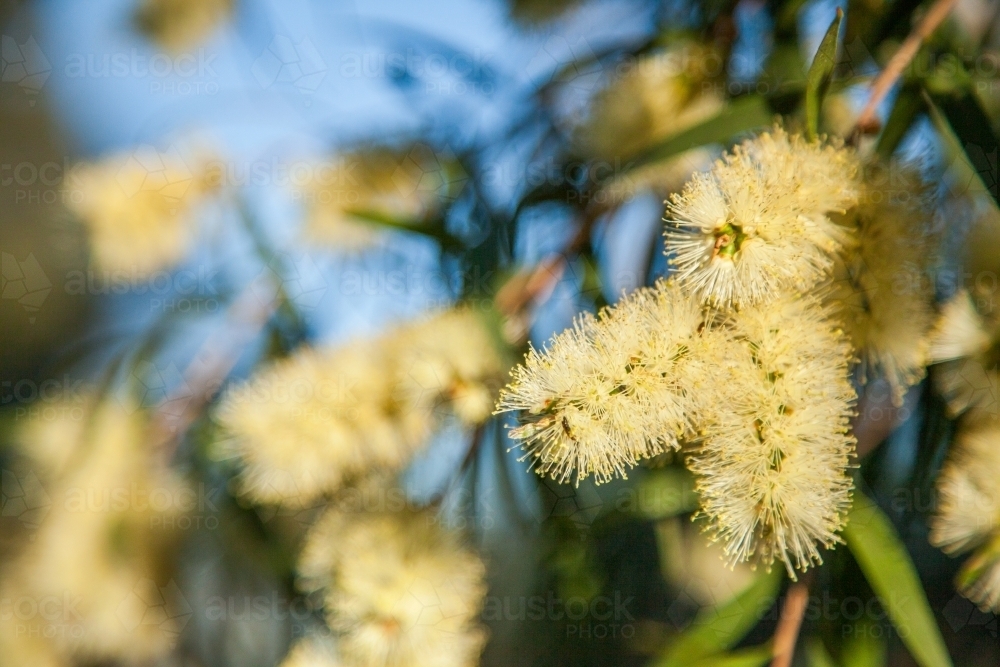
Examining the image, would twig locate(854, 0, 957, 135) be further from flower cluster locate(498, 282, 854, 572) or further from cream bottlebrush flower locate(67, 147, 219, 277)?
cream bottlebrush flower locate(67, 147, 219, 277)

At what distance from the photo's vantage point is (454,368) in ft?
1.83

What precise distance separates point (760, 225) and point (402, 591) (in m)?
0.39

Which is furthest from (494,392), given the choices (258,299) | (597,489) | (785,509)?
(258,299)

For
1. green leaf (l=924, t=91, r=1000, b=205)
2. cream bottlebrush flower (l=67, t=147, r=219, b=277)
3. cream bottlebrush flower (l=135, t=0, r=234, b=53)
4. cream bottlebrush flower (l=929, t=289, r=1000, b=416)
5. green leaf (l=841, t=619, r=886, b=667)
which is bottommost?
green leaf (l=841, t=619, r=886, b=667)

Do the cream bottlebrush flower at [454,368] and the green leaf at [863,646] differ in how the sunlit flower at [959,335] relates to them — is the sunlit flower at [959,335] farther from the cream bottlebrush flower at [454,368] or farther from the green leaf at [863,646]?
the cream bottlebrush flower at [454,368]

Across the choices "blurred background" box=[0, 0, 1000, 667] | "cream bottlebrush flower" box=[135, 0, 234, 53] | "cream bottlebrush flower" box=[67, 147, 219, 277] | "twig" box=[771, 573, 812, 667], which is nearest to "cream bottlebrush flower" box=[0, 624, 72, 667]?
"blurred background" box=[0, 0, 1000, 667]

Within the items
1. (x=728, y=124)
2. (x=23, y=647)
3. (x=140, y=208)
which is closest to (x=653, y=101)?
(x=728, y=124)

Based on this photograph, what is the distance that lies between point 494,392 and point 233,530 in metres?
0.46

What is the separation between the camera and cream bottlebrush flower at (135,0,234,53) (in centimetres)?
96

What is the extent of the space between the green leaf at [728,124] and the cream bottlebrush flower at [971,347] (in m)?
0.18

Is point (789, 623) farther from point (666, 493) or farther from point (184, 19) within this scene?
point (184, 19)

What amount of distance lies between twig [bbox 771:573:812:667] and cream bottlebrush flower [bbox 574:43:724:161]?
381 mm

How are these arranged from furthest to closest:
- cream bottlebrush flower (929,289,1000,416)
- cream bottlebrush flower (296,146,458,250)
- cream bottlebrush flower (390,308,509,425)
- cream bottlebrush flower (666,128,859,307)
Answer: cream bottlebrush flower (296,146,458,250) → cream bottlebrush flower (390,308,509,425) → cream bottlebrush flower (929,289,1000,416) → cream bottlebrush flower (666,128,859,307)

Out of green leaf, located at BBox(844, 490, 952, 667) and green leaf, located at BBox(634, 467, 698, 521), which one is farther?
green leaf, located at BBox(634, 467, 698, 521)
